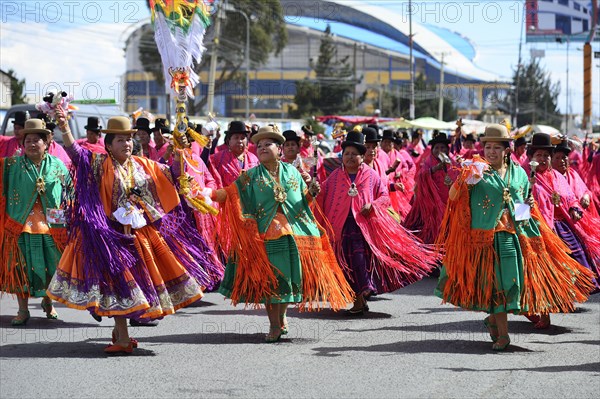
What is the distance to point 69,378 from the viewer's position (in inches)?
281

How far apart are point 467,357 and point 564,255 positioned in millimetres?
1348

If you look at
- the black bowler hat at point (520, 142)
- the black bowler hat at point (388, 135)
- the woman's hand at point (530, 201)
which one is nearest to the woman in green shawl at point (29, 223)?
the woman's hand at point (530, 201)

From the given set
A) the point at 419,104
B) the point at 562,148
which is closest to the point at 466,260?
the point at 562,148

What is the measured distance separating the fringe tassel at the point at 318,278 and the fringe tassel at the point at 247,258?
0.30m

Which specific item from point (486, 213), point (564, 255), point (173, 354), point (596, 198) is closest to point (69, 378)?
point (173, 354)

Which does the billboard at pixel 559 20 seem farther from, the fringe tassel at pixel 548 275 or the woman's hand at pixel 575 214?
the fringe tassel at pixel 548 275

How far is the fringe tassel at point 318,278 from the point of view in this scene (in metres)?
8.82

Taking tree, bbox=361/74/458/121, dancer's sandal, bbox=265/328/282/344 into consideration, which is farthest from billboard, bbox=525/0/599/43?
dancer's sandal, bbox=265/328/282/344

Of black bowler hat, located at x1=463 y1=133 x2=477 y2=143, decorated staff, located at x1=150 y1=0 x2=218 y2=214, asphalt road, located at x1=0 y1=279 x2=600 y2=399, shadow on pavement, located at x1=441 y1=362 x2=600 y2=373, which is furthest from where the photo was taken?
black bowler hat, located at x1=463 y1=133 x2=477 y2=143

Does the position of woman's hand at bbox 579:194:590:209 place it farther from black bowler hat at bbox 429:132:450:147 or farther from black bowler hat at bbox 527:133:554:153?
black bowler hat at bbox 429:132:450:147

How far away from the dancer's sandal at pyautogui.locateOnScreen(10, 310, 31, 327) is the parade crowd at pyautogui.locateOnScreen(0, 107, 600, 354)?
0.5 inches

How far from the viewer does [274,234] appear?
8.77 m

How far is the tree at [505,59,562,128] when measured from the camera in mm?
75750

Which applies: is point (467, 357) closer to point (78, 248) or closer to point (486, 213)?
point (486, 213)
